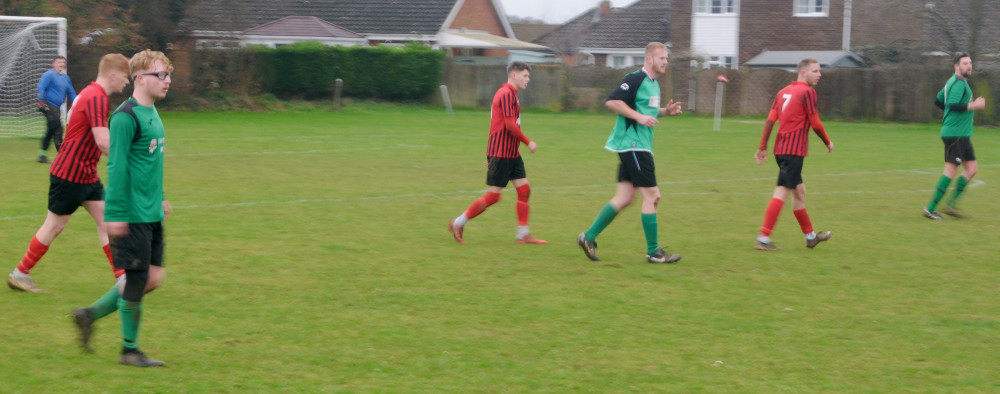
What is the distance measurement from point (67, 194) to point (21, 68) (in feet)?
58.5

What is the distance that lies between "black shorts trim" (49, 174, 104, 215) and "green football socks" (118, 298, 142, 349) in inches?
82.1

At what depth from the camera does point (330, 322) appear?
265 inches

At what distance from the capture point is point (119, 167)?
17.5 ft

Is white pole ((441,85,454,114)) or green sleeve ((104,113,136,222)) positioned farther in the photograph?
white pole ((441,85,454,114))

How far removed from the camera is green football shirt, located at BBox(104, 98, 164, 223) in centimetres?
Result: 536

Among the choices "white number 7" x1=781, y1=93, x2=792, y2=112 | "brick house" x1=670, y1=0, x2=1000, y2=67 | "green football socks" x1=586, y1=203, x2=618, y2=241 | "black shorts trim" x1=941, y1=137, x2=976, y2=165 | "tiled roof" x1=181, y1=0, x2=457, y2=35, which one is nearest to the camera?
"green football socks" x1=586, y1=203, x2=618, y2=241

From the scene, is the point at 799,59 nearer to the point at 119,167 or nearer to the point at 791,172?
the point at 791,172

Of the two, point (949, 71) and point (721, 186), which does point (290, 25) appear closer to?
point (949, 71)

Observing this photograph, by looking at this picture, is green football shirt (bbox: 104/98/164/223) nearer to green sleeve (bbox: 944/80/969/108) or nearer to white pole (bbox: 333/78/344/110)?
green sleeve (bbox: 944/80/969/108)

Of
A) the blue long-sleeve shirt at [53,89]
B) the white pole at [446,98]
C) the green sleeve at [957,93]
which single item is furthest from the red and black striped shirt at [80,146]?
the white pole at [446,98]

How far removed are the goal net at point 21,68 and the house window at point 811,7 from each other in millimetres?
33079

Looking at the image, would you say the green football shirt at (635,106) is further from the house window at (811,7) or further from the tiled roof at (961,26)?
the house window at (811,7)

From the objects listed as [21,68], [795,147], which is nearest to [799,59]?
[21,68]

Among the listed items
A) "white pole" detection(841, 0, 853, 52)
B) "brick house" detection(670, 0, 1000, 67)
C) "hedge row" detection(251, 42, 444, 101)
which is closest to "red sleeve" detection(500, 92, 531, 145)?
"hedge row" detection(251, 42, 444, 101)
